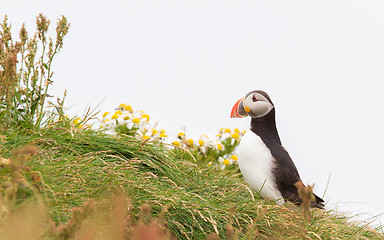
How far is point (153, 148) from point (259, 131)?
1374 mm

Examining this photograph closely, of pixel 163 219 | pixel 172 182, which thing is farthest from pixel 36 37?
pixel 163 219

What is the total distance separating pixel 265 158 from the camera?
216 inches

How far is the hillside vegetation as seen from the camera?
409cm

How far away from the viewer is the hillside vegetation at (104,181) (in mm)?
4086

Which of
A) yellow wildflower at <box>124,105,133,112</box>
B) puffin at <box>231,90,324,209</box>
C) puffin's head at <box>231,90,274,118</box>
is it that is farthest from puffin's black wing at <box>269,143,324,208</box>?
yellow wildflower at <box>124,105,133,112</box>

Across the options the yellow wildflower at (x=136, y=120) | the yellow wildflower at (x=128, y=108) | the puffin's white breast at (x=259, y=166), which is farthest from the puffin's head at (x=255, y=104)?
the yellow wildflower at (x=128, y=108)

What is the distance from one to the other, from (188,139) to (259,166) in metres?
2.68

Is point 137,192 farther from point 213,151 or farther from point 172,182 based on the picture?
point 213,151

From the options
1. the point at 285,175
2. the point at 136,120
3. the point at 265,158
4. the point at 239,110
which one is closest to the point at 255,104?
the point at 239,110

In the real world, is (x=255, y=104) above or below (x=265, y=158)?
above

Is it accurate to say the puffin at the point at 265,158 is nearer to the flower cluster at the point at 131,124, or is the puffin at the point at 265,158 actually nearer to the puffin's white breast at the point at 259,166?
the puffin's white breast at the point at 259,166

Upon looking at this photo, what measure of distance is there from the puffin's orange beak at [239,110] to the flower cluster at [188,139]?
1332 millimetres

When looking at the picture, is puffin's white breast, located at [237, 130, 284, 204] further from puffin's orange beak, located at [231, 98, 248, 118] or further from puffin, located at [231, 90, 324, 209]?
puffin's orange beak, located at [231, 98, 248, 118]

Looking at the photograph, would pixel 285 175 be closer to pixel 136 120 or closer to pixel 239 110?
pixel 239 110
